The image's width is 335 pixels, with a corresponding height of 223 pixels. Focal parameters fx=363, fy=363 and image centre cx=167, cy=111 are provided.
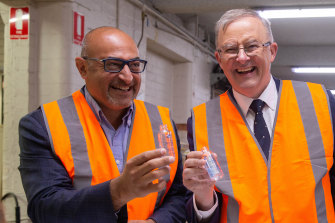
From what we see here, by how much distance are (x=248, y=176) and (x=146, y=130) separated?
509 millimetres

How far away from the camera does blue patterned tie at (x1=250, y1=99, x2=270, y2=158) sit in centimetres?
159

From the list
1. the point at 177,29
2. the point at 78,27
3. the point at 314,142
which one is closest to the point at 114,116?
the point at 314,142

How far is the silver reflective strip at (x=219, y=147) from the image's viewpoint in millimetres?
1521

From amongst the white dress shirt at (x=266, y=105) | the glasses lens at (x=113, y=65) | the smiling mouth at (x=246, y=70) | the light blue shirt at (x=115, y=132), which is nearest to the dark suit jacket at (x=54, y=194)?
the light blue shirt at (x=115, y=132)

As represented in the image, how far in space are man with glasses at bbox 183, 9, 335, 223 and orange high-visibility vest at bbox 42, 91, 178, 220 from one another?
0.21 m

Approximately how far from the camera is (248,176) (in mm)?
1537

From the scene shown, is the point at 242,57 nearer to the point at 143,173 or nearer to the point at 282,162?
the point at 282,162

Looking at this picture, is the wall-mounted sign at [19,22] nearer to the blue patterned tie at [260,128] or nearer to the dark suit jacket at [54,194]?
the dark suit jacket at [54,194]

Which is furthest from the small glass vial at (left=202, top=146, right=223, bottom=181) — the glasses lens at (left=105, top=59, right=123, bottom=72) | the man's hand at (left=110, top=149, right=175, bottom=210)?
the glasses lens at (left=105, top=59, right=123, bottom=72)

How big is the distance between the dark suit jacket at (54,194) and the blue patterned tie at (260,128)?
46 centimetres

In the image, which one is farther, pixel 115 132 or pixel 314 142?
pixel 115 132

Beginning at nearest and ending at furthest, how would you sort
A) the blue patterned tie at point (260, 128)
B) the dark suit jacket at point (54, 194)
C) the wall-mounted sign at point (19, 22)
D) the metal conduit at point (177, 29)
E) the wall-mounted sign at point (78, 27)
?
the dark suit jacket at point (54, 194) → the blue patterned tie at point (260, 128) → the wall-mounted sign at point (19, 22) → the wall-mounted sign at point (78, 27) → the metal conduit at point (177, 29)

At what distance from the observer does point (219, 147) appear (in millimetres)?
1645

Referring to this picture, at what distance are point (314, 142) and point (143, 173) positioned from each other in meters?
0.82
